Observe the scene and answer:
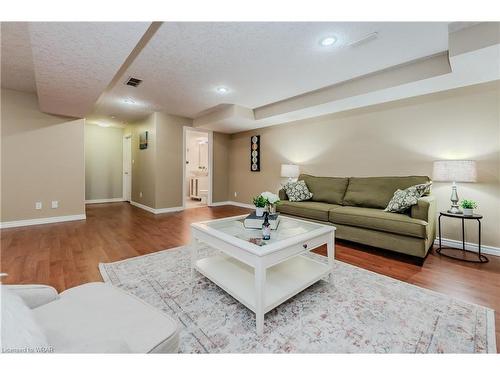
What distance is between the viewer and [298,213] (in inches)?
137

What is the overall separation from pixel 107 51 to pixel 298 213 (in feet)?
9.78

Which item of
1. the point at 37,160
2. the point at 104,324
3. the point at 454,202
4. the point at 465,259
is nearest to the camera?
the point at 104,324

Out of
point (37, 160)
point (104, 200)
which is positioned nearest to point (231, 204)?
point (104, 200)

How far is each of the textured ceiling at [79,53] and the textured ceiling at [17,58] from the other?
0.34 meters

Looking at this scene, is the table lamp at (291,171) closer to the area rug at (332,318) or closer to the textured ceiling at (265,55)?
the textured ceiling at (265,55)

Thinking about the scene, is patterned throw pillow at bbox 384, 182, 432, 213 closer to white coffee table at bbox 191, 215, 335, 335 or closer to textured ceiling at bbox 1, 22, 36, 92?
white coffee table at bbox 191, 215, 335, 335

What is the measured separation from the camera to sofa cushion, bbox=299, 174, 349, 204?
143 inches

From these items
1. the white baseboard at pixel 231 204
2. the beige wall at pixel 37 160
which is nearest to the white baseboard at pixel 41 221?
the beige wall at pixel 37 160

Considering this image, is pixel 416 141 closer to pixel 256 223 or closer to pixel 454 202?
pixel 454 202

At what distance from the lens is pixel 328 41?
7.29ft

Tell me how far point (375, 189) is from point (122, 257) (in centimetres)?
343

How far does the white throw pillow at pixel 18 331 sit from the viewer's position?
1.85ft

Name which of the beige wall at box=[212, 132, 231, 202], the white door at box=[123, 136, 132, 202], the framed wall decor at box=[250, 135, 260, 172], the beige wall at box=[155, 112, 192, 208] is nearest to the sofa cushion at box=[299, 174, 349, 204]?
the framed wall decor at box=[250, 135, 260, 172]
